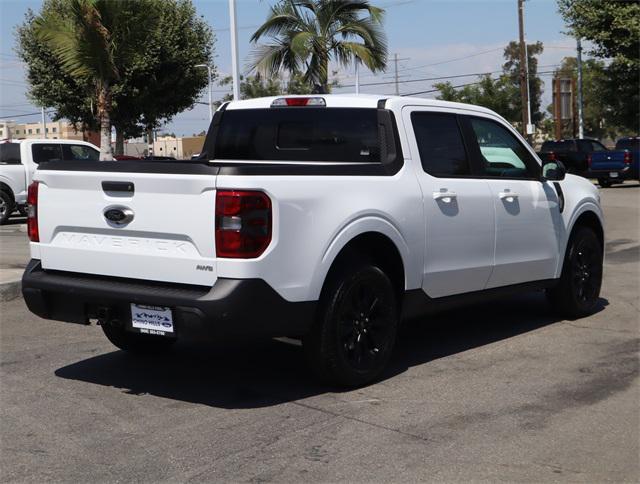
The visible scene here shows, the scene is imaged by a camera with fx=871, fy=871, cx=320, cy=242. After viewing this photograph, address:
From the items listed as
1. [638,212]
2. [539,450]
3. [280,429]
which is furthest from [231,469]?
[638,212]

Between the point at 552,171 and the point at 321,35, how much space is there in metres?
14.3

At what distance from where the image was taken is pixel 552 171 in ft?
23.8

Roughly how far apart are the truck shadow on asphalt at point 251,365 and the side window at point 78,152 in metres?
13.4

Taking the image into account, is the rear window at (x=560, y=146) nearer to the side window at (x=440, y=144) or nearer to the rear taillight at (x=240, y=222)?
the side window at (x=440, y=144)

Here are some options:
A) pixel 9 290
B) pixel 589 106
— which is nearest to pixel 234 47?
pixel 9 290

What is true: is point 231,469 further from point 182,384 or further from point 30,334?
point 30,334

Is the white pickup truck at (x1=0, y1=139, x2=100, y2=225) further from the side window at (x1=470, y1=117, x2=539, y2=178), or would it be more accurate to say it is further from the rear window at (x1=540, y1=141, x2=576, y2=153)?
the rear window at (x1=540, y1=141, x2=576, y2=153)

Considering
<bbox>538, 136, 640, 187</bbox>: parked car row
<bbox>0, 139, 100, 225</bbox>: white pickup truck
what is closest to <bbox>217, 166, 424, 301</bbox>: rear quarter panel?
<bbox>0, 139, 100, 225</bbox>: white pickup truck

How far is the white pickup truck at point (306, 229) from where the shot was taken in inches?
190

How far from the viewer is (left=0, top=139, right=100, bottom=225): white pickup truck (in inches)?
744

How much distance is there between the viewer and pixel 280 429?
188 inches

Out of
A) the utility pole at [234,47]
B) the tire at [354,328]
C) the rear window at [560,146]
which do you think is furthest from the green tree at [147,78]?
the tire at [354,328]

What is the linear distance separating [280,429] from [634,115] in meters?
33.2

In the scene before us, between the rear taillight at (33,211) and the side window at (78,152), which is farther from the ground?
the side window at (78,152)
